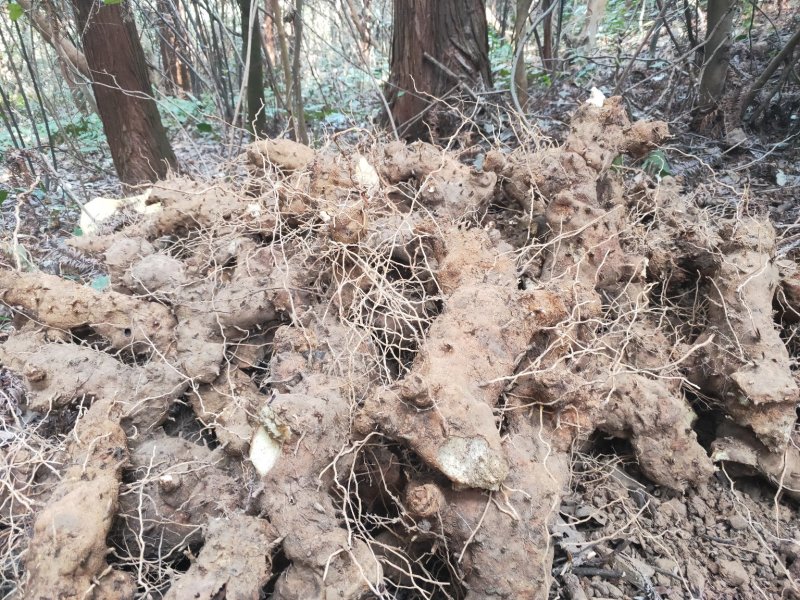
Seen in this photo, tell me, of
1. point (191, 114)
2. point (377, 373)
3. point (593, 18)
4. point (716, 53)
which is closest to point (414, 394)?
point (377, 373)

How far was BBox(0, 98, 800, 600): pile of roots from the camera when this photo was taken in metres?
1.11

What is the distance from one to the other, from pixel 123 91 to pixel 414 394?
2.60 metres

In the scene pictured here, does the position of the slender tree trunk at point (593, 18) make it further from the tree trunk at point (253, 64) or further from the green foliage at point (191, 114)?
the green foliage at point (191, 114)

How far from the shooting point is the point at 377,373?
1458 millimetres

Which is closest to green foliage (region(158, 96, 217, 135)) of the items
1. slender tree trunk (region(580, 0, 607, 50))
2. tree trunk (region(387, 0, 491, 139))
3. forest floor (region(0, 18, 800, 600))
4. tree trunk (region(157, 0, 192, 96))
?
tree trunk (region(157, 0, 192, 96))

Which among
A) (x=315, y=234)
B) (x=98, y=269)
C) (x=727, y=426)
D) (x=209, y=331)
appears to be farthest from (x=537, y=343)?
(x=98, y=269)

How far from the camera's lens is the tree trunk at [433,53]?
3.09 meters

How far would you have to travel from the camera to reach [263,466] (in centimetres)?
116

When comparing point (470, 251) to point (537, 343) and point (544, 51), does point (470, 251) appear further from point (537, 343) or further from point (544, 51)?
point (544, 51)

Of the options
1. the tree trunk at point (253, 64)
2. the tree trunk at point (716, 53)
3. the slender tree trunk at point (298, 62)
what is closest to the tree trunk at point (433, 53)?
the slender tree trunk at point (298, 62)

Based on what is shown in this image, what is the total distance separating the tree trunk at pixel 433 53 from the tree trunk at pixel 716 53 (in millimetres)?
1206

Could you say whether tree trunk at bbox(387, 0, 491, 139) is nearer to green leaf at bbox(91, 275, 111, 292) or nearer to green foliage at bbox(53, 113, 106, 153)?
green leaf at bbox(91, 275, 111, 292)

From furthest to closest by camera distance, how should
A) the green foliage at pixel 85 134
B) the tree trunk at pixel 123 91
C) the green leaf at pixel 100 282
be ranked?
the green foliage at pixel 85 134, the tree trunk at pixel 123 91, the green leaf at pixel 100 282

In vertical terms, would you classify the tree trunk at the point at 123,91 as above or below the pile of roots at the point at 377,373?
above
